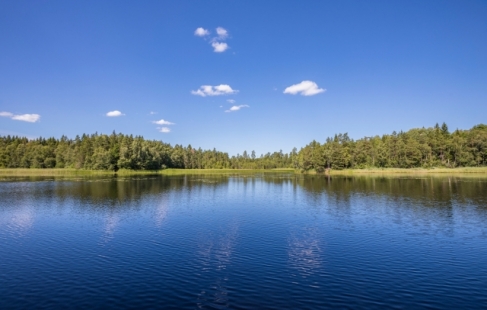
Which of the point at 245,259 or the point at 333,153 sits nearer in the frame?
the point at 245,259

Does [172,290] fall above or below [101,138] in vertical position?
below

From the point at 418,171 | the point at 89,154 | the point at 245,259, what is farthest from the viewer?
the point at 89,154

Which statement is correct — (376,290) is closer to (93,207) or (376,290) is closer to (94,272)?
(94,272)

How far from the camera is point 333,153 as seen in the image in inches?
5807

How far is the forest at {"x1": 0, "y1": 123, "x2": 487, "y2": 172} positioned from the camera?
12456cm

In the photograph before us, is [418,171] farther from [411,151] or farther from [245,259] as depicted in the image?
[245,259]

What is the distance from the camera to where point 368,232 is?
79.0 feet

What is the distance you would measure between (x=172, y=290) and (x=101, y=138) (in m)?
Answer: 151

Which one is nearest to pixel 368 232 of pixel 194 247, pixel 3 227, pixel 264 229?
pixel 264 229

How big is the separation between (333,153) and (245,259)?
451 feet

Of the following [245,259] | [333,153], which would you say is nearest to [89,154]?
[333,153]

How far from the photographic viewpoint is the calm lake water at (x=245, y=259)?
12.7m

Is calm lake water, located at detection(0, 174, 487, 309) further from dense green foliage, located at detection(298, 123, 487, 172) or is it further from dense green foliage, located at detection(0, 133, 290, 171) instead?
dense green foliage, located at detection(0, 133, 290, 171)

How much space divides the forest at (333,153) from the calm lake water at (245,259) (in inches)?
4224
